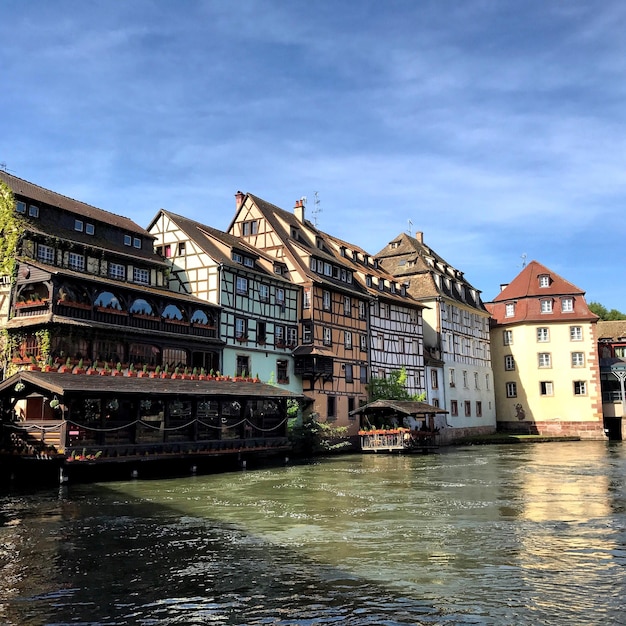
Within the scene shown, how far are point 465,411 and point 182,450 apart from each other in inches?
1368

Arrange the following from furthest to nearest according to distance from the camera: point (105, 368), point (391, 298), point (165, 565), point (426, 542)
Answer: point (391, 298) < point (105, 368) < point (426, 542) < point (165, 565)

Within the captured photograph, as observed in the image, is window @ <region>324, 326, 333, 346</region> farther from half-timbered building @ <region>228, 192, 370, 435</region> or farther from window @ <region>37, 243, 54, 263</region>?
window @ <region>37, 243, 54, 263</region>

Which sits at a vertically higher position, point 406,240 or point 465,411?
point 406,240

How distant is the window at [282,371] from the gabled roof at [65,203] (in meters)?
11.1

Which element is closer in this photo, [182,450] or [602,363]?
[182,450]

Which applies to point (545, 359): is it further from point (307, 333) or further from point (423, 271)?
point (307, 333)

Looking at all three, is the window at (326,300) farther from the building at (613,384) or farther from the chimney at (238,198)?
the building at (613,384)

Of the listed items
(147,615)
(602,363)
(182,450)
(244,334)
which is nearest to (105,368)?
(182,450)

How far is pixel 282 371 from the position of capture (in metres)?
42.8

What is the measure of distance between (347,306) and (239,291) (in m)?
10.3

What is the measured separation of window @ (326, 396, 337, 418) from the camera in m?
44.5

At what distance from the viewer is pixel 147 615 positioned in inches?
358

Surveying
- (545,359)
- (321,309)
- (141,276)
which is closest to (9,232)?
(141,276)

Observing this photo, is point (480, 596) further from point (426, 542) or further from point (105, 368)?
point (105, 368)
